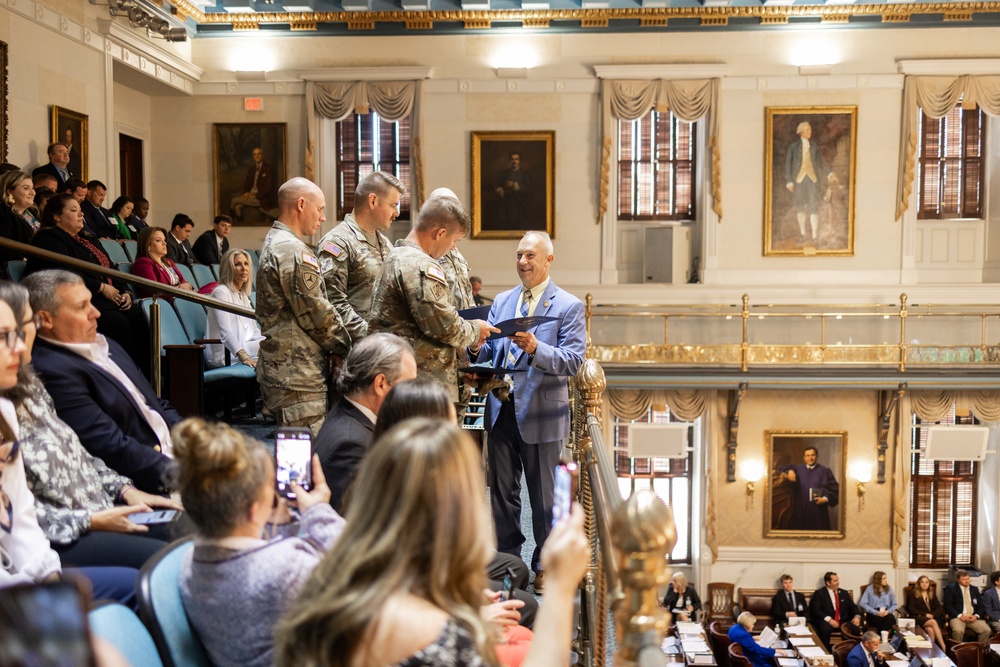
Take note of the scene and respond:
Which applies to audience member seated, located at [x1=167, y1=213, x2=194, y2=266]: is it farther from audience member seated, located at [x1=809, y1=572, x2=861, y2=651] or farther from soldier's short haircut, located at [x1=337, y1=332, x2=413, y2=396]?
audience member seated, located at [x1=809, y1=572, x2=861, y2=651]

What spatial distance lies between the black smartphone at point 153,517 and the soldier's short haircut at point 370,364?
2.29 feet

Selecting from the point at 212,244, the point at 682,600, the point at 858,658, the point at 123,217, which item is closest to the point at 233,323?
the point at 123,217

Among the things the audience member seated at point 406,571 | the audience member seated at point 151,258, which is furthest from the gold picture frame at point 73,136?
the audience member seated at point 406,571

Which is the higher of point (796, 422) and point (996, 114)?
point (996, 114)

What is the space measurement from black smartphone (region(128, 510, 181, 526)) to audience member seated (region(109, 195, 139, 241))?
7.76 metres

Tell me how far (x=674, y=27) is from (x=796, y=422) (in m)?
6.68

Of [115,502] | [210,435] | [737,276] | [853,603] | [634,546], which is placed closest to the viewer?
[634,546]

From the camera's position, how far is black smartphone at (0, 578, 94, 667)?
0.99m

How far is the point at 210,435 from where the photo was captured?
6.75ft

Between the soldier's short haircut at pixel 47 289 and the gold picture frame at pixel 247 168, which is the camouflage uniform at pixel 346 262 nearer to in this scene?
the soldier's short haircut at pixel 47 289

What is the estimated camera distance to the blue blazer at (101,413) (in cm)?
328

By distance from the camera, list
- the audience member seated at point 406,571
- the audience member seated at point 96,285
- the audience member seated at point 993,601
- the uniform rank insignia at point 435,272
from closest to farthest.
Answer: the audience member seated at point 406,571, the uniform rank insignia at point 435,272, the audience member seated at point 96,285, the audience member seated at point 993,601

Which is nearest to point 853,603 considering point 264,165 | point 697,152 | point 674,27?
point 697,152

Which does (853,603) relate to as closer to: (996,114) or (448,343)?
(996,114)
